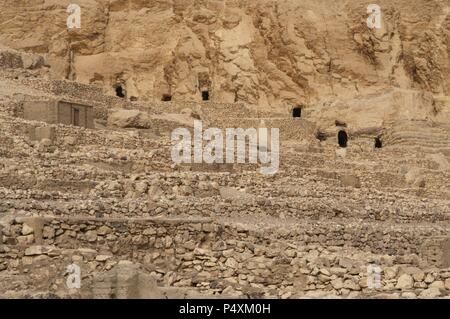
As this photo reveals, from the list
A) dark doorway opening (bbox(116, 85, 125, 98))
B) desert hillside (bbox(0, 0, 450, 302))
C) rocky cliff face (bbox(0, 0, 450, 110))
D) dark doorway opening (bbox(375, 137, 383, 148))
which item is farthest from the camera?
dark doorway opening (bbox(116, 85, 125, 98))

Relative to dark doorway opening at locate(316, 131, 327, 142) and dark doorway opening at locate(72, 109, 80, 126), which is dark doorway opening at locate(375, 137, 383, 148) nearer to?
dark doorway opening at locate(316, 131, 327, 142)

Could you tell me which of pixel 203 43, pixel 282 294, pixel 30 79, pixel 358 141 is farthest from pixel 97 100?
pixel 282 294

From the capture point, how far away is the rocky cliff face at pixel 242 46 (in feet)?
127

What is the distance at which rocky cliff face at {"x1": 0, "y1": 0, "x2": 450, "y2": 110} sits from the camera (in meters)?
38.7

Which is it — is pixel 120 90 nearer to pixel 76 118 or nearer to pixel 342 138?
pixel 342 138

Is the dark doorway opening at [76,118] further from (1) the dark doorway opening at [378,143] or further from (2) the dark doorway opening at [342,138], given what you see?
(2) the dark doorway opening at [342,138]

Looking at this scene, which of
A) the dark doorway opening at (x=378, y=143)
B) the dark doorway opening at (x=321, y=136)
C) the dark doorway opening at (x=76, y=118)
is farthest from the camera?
the dark doorway opening at (x=321, y=136)

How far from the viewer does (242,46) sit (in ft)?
133

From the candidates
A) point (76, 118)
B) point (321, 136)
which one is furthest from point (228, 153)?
point (321, 136)

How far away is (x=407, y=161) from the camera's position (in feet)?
92.8

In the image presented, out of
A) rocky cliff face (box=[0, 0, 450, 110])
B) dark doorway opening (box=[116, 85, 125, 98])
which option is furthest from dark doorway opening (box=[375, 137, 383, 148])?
dark doorway opening (box=[116, 85, 125, 98])

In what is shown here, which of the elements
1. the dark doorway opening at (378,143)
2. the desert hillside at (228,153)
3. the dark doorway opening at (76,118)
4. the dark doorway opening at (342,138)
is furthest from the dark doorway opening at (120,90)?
the dark doorway opening at (76,118)

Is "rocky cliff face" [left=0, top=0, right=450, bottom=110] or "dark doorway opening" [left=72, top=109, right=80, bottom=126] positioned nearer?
"dark doorway opening" [left=72, top=109, right=80, bottom=126]

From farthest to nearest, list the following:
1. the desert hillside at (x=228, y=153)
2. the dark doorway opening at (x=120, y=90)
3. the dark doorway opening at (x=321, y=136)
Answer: the dark doorway opening at (x=120, y=90) → the dark doorway opening at (x=321, y=136) → the desert hillside at (x=228, y=153)
